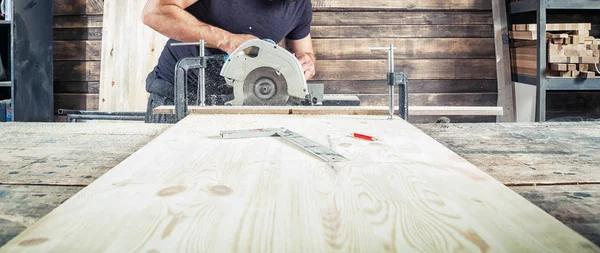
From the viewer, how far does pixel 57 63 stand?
14.0 feet

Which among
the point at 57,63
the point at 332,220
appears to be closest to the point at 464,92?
the point at 57,63

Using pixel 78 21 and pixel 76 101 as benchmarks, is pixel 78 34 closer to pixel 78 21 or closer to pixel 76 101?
pixel 78 21

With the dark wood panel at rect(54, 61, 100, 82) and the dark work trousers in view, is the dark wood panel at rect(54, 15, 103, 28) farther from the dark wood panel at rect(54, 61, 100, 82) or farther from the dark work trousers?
→ the dark work trousers

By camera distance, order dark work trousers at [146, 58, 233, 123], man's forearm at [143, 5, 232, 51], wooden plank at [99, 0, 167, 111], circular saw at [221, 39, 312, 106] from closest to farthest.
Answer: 1. circular saw at [221, 39, 312, 106]
2. dark work trousers at [146, 58, 233, 123]
3. man's forearm at [143, 5, 232, 51]
4. wooden plank at [99, 0, 167, 111]

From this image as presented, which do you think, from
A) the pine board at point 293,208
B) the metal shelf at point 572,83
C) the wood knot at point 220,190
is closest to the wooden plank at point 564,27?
the metal shelf at point 572,83

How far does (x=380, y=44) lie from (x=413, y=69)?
30 cm

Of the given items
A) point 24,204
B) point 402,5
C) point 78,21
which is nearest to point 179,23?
point 78,21

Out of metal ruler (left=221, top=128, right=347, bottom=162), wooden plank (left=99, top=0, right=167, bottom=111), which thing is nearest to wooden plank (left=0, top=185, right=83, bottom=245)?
metal ruler (left=221, top=128, right=347, bottom=162)

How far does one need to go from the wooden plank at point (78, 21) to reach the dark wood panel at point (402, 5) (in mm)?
1544

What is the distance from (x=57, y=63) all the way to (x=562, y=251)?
13.5ft

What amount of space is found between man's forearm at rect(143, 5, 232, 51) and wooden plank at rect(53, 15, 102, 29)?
740 mm

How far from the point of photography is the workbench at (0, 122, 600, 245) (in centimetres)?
107

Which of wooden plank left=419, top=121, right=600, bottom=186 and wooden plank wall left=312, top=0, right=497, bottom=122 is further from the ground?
wooden plank wall left=312, top=0, right=497, bottom=122

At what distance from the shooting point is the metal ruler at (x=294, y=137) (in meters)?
1.38
